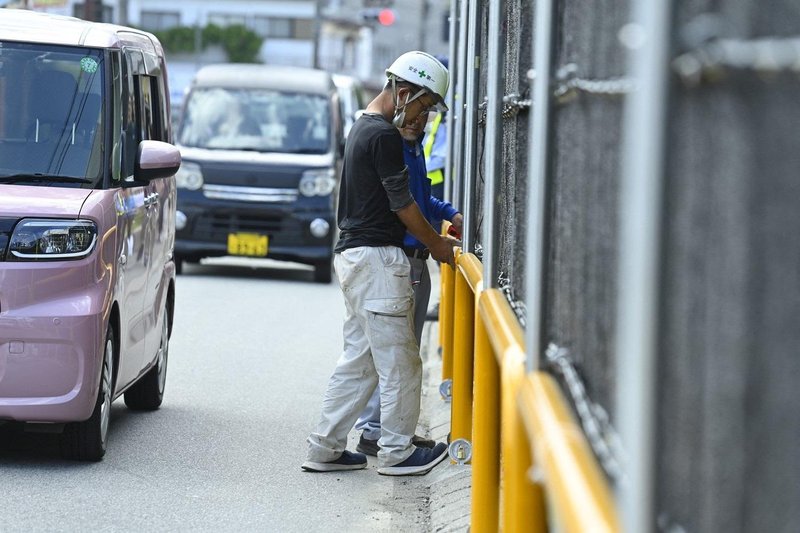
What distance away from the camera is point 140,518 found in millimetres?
5953

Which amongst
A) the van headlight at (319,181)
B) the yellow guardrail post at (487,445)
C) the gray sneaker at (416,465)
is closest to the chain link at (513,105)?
the yellow guardrail post at (487,445)

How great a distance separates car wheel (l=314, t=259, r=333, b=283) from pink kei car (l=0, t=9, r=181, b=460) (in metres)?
8.50

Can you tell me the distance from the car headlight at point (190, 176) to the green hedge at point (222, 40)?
6840cm

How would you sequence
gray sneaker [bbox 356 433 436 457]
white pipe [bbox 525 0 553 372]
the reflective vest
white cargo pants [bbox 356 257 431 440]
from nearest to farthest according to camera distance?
1. white pipe [bbox 525 0 553 372]
2. white cargo pants [bbox 356 257 431 440]
3. gray sneaker [bbox 356 433 436 457]
4. the reflective vest

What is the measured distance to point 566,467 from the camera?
2270 millimetres

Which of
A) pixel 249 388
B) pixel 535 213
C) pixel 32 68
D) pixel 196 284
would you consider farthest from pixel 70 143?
pixel 196 284

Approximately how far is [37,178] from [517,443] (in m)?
4.14

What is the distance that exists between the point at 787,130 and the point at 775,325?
0.62 ft

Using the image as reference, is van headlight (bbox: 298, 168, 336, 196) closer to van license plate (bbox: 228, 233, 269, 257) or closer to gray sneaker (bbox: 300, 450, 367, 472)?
van license plate (bbox: 228, 233, 269, 257)

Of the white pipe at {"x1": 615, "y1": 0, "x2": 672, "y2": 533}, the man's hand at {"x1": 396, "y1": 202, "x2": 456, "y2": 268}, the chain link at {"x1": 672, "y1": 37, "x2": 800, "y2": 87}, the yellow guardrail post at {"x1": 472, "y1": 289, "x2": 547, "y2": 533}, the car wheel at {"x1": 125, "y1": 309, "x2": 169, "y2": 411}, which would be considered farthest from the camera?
the car wheel at {"x1": 125, "y1": 309, "x2": 169, "y2": 411}

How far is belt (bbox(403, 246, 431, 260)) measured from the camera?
706 centimetres

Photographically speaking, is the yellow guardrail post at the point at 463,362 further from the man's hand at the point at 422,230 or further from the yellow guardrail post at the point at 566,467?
the yellow guardrail post at the point at 566,467

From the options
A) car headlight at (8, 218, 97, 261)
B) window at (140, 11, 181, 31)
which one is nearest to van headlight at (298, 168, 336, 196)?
car headlight at (8, 218, 97, 261)

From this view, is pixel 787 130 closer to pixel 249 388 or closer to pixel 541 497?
pixel 541 497
